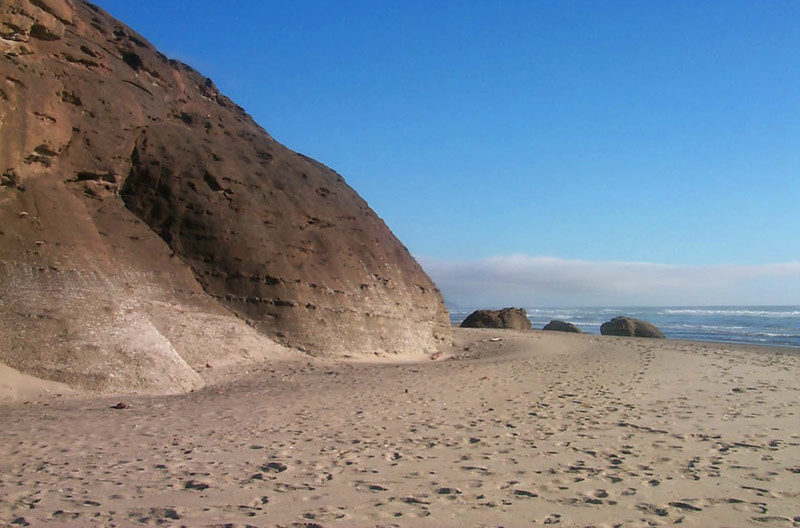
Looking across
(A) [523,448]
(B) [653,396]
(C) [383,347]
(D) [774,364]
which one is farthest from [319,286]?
(D) [774,364]

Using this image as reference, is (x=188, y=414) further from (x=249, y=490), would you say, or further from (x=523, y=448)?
(x=523, y=448)

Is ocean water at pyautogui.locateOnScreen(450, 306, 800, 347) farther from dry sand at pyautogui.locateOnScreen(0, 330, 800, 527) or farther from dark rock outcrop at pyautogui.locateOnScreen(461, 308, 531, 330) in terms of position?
dry sand at pyautogui.locateOnScreen(0, 330, 800, 527)

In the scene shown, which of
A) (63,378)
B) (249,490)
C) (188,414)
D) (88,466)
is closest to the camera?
(249,490)

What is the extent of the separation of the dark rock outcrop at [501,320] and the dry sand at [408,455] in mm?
17296

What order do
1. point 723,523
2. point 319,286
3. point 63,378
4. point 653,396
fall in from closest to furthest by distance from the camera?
point 723,523, point 63,378, point 653,396, point 319,286

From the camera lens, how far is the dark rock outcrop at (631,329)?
28.5 metres

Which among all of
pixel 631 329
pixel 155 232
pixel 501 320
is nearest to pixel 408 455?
pixel 155 232

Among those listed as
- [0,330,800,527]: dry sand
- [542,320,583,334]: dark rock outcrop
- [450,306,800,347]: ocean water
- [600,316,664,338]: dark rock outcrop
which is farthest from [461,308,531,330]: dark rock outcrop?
[0,330,800,527]: dry sand

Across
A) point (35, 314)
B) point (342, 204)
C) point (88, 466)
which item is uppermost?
point (342, 204)

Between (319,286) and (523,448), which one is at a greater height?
(319,286)

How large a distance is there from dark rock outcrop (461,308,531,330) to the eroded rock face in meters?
10.0

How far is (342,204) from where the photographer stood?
17.0 meters

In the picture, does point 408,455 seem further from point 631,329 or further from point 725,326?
point 725,326

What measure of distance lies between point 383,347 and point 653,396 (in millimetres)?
6907
